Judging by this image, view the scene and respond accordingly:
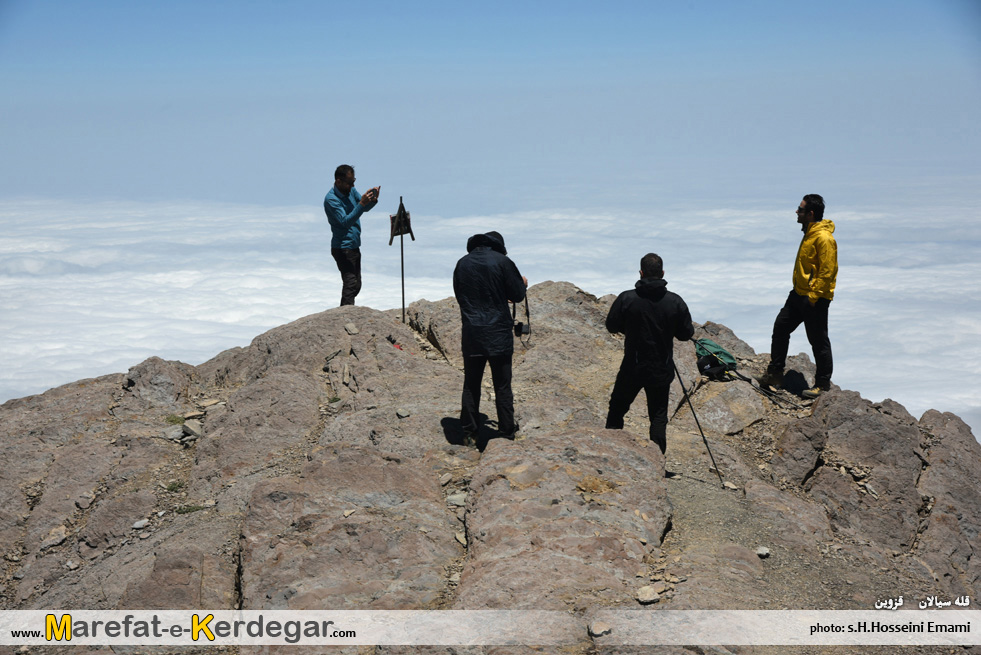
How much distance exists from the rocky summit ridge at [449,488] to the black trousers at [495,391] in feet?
1.04

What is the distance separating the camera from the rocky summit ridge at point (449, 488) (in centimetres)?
779

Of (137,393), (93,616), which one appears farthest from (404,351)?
(93,616)

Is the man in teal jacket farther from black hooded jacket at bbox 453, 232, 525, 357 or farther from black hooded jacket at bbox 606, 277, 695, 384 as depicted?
black hooded jacket at bbox 606, 277, 695, 384

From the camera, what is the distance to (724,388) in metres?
13.2

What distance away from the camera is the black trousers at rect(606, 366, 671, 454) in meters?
9.66

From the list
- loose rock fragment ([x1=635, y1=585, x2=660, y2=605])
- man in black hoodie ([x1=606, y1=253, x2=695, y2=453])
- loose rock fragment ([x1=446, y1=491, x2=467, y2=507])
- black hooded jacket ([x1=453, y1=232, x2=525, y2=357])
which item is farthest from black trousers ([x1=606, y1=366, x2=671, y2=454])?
loose rock fragment ([x1=635, y1=585, x2=660, y2=605])

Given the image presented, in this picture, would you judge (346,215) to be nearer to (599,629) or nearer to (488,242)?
(488,242)

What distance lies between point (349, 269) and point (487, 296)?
17.1 ft

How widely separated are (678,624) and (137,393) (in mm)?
10049

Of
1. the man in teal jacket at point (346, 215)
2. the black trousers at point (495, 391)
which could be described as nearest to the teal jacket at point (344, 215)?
the man in teal jacket at point (346, 215)

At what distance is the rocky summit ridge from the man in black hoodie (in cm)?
81

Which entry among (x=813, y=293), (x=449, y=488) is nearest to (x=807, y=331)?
(x=813, y=293)

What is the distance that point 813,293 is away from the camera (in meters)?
12.8

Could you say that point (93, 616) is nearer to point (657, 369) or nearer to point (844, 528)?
point (657, 369)
